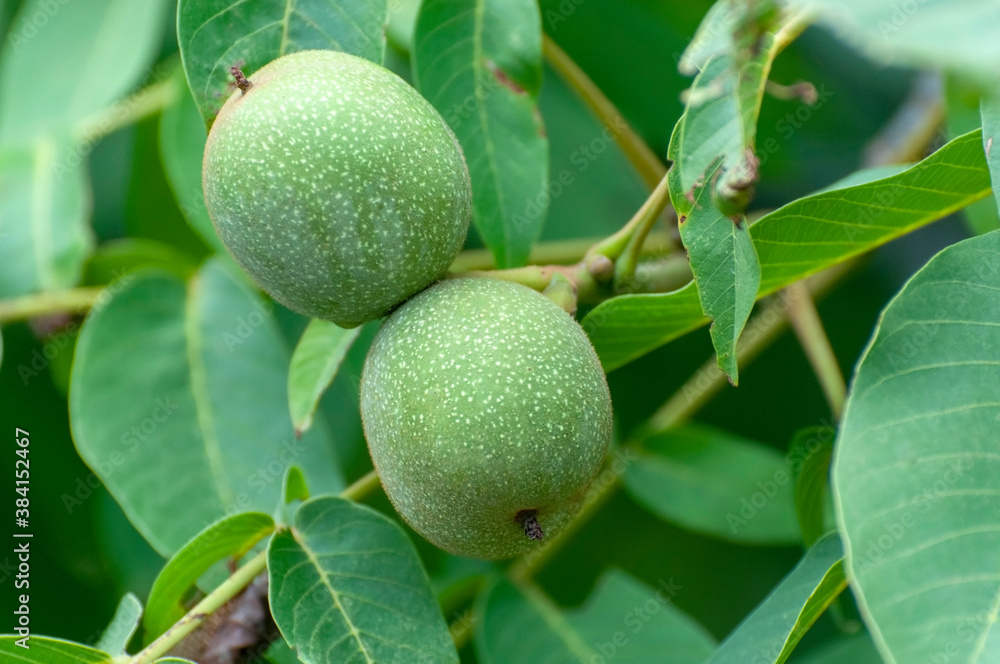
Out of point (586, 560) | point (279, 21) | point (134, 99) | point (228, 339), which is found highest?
point (279, 21)

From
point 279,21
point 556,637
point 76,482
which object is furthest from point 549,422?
point 76,482

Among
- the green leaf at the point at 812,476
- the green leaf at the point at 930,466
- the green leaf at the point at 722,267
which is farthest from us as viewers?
the green leaf at the point at 812,476

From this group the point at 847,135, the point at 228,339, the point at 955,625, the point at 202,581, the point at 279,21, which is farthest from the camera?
the point at 847,135

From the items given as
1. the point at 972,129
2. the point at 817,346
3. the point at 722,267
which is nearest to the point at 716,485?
the point at 817,346

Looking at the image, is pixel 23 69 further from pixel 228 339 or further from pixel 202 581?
pixel 202 581

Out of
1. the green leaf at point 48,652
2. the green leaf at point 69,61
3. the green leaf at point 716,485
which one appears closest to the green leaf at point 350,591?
the green leaf at point 48,652

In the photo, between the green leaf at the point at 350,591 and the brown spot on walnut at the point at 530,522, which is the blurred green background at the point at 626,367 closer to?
the green leaf at the point at 350,591
